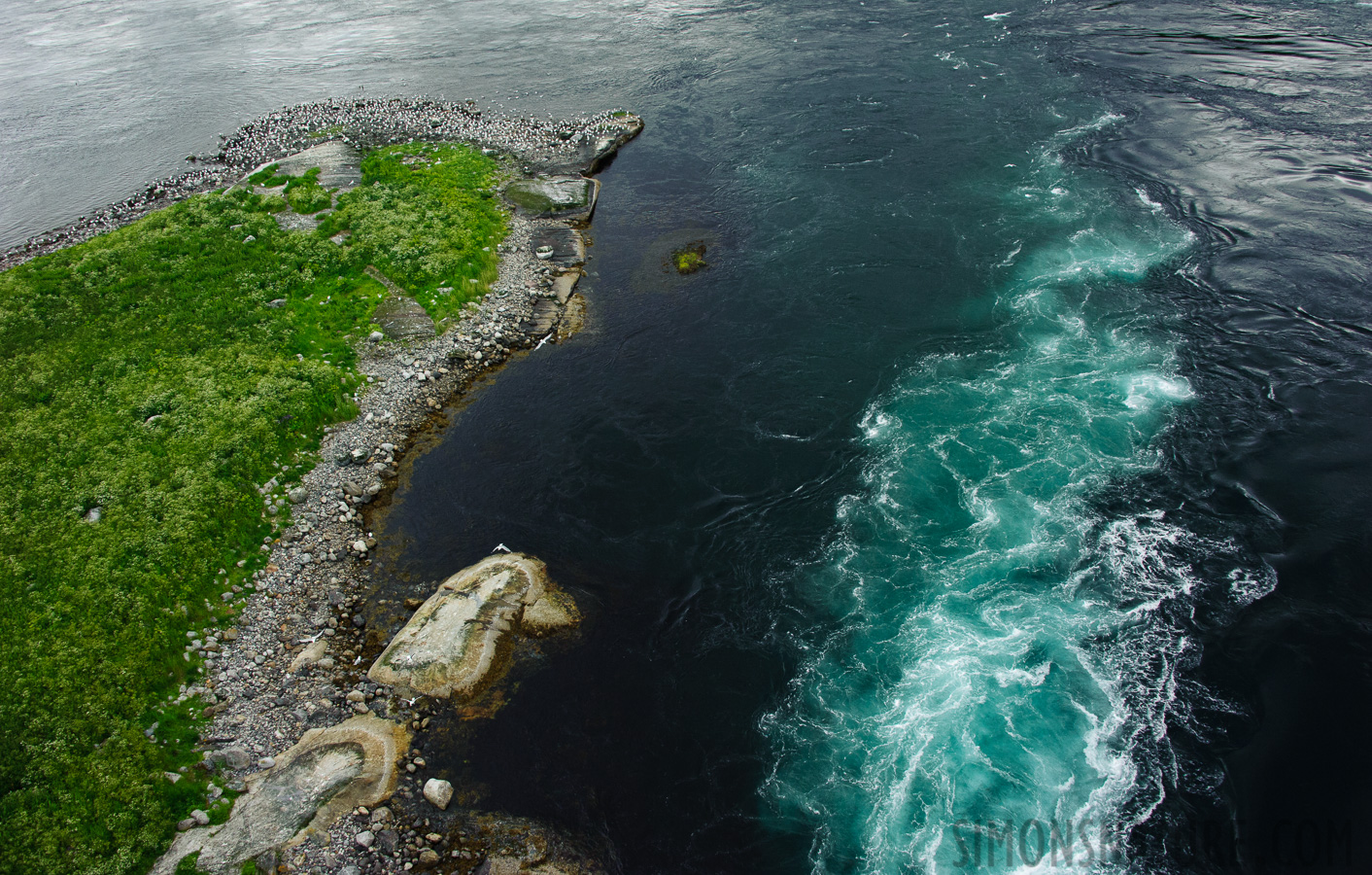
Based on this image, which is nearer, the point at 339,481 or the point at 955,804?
the point at 955,804

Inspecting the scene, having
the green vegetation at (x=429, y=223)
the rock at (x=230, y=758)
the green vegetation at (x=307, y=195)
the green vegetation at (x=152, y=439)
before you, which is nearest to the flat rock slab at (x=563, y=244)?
the green vegetation at (x=429, y=223)

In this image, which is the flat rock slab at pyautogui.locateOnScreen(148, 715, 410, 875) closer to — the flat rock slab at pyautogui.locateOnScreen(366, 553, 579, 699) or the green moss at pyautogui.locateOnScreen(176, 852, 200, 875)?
the green moss at pyautogui.locateOnScreen(176, 852, 200, 875)

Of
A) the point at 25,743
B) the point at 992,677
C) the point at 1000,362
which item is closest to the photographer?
the point at 25,743

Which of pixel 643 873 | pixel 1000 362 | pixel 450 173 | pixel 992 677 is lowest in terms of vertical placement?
pixel 643 873

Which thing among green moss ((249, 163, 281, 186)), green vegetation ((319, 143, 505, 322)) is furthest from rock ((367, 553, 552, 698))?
green moss ((249, 163, 281, 186))

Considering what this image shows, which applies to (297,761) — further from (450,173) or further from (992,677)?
(450,173)

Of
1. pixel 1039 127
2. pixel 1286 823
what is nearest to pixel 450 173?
pixel 1039 127

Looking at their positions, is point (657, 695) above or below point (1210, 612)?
below
